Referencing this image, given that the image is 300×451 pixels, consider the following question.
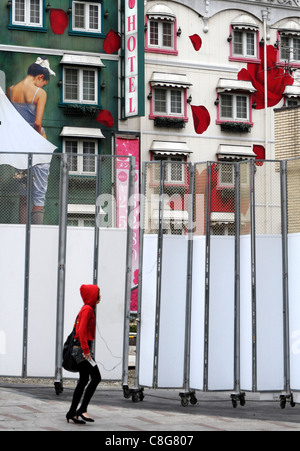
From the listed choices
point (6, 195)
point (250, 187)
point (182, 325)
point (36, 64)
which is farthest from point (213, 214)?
point (36, 64)

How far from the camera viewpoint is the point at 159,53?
117 feet

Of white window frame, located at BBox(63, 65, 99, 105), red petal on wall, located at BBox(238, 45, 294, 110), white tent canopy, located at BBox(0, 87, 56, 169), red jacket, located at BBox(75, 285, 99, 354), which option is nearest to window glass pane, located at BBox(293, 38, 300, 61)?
red petal on wall, located at BBox(238, 45, 294, 110)

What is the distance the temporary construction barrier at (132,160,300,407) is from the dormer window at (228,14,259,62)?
77.8ft

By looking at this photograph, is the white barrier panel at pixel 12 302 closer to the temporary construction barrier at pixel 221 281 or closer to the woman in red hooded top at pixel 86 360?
the temporary construction barrier at pixel 221 281

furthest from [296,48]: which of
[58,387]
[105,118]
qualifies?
[58,387]

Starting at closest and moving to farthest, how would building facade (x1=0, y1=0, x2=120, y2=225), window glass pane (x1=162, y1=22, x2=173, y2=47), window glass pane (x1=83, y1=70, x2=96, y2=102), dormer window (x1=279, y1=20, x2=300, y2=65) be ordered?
building facade (x1=0, y1=0, x2=120, y2=225)
window glass pane (x1=83, y1=70, x2=96, y2=102)
window glass pane (x1=162, y1=22, x2=173, y2=47)
dormer window (x1=279, y1=20, x2=300, y2=65)

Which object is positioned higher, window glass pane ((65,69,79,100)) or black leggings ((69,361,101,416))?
window glass pane ((65,69,79,100))

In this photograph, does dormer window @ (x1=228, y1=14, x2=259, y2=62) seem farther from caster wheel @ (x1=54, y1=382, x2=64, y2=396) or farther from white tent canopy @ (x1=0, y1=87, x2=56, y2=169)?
caster wheel @ (x1=54, y1=382, x2=64, y2=396)

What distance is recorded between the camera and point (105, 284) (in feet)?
48.1

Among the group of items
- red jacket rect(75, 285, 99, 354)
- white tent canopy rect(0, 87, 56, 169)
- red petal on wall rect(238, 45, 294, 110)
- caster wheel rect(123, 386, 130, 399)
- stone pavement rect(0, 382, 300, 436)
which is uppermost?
red petal on wall rect(238, 45, 294, 110)

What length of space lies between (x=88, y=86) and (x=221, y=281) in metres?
21.4

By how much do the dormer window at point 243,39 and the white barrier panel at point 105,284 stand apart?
932 inches

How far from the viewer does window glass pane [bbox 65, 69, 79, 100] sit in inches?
1339

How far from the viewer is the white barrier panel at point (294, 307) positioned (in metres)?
13.7
